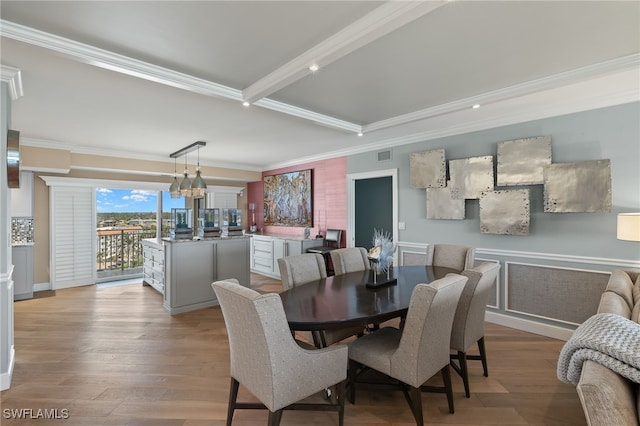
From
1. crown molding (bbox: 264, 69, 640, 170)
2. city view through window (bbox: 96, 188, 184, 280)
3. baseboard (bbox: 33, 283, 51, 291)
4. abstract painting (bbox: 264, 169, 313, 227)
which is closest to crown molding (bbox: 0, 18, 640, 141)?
crown molding (bbox: 264, 69, 640, 170)

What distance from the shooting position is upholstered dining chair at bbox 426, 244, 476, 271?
11.0 ft

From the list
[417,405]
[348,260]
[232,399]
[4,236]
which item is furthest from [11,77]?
[417,405]

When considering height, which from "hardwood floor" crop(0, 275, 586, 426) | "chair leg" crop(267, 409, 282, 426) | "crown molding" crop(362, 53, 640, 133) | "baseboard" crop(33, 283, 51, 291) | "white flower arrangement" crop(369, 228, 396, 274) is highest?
"crown molding" crop(362, 53, 640, 133)

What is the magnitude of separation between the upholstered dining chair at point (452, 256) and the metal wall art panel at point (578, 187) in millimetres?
962

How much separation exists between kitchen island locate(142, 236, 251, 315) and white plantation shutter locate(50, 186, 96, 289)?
1827 mm

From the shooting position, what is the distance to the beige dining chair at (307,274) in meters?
2.64

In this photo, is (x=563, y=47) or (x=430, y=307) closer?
(x=430, y=307)

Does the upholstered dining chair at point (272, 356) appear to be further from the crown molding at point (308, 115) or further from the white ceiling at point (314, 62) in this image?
the crown molding at point (308, 115)

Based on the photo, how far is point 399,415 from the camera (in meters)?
2.14

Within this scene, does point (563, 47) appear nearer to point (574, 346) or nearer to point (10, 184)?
point (574, 346)

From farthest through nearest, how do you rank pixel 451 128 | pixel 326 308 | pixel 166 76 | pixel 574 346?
1. pixel 451 128
2. pixel 166 76
3. pixel 326 308
4. pixel 574 346

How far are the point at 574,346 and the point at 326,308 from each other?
125 cm

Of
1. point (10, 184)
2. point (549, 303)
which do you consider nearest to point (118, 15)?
point (10, 184)

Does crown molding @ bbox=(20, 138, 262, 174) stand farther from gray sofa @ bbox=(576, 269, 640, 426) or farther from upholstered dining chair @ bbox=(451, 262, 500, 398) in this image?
gray sofa @ bbox=(576, 269, 640, 426)
